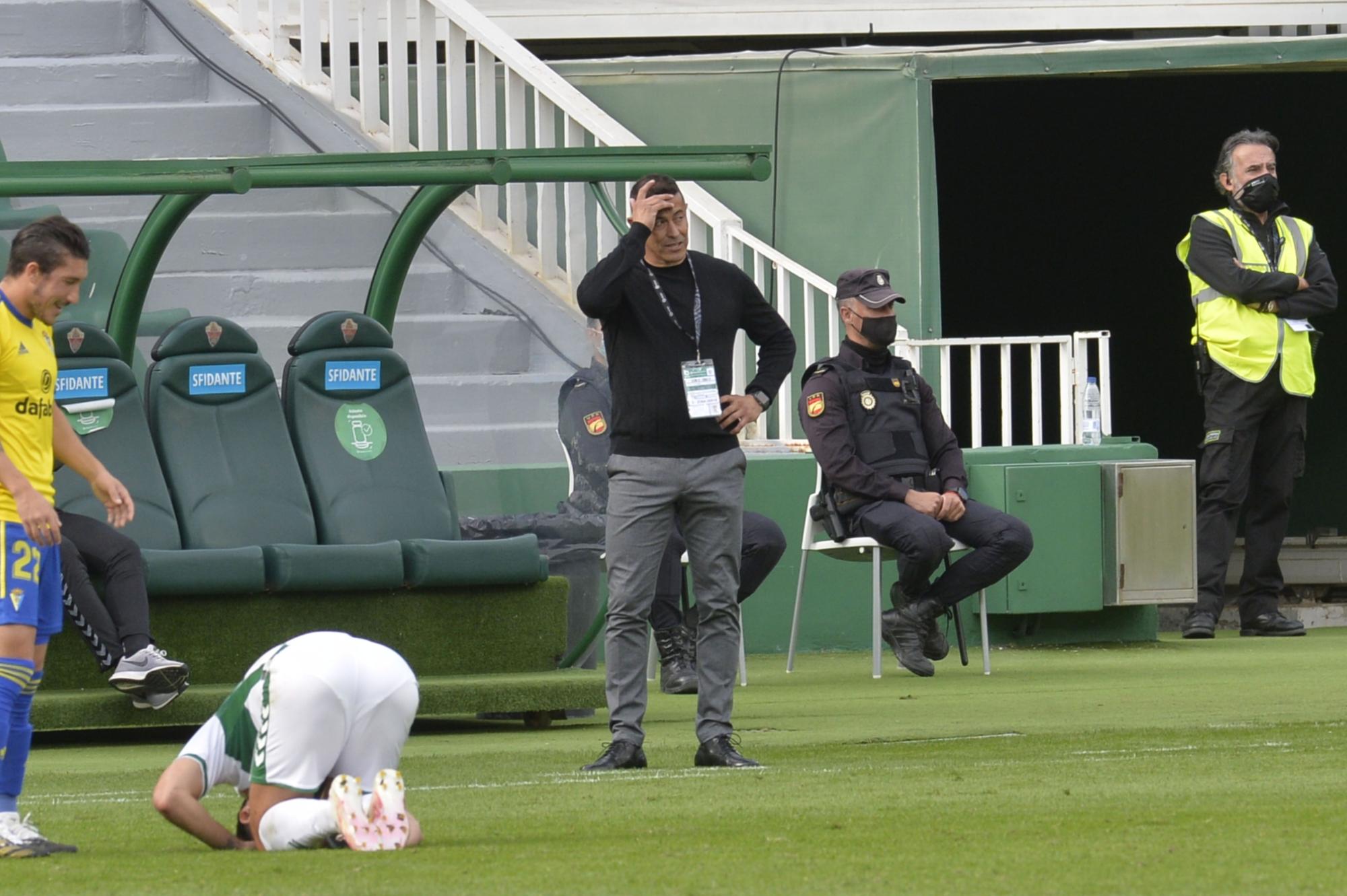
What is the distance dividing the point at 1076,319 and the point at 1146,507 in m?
5.96

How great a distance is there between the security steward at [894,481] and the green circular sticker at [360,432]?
1790 millimetres

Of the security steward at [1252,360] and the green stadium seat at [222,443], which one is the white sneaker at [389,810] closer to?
the green stadium seat at [222,443]

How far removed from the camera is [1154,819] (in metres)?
5.04

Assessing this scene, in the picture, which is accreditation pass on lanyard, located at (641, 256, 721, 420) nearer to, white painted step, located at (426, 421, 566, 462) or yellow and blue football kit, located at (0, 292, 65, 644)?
yellow and blue football kit, located at (0, 292, 65, 644)

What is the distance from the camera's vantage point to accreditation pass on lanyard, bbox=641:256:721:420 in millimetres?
6488

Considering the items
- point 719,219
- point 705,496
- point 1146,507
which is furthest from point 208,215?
point 1146,507

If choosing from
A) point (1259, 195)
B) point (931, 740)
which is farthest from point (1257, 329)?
point (931, 740)

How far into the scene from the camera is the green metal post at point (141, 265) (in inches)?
355

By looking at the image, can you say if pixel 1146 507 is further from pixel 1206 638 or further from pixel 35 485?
pixel 35 485

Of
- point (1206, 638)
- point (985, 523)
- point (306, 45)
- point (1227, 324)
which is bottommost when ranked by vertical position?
point (1206, 638)

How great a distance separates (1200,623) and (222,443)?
5.30m

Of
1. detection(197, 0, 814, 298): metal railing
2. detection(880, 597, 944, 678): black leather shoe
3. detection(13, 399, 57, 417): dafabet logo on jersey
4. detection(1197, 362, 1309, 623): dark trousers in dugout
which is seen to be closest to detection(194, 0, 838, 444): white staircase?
detection(197, 0, 814, 298): metal railing

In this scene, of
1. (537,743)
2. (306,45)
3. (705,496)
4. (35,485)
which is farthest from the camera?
(306,45)

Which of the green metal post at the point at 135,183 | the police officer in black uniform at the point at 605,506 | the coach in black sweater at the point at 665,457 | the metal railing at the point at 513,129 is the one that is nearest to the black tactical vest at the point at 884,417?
the police officer in black uniform at the point at 605,506
